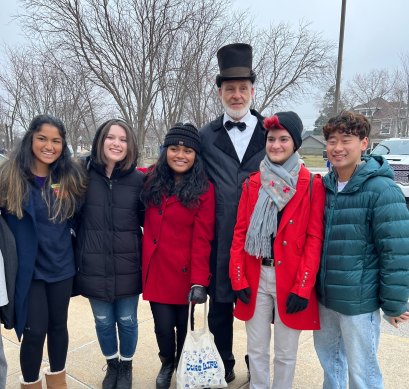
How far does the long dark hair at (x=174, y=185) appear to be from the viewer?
2502mm

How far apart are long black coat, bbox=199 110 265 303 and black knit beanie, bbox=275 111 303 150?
1.42 ft

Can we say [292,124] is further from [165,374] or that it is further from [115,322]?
[165,374]

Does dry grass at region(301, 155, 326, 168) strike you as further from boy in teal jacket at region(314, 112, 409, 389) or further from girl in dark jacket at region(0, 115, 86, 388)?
girl in dark jacket at region(0, 115, 86, 388)

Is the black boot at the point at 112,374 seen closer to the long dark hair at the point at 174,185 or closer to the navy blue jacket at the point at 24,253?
the navy blue jacket at the point at 24,253

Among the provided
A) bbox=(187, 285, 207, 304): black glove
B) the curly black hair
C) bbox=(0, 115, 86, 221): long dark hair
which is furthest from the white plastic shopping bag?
the curly black hair

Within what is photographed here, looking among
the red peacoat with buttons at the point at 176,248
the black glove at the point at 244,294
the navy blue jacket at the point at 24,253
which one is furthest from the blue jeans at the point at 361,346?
the navy blue jacket at the point at 24,253

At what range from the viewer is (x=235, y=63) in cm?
280

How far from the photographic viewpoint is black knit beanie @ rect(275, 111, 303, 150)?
225 cm

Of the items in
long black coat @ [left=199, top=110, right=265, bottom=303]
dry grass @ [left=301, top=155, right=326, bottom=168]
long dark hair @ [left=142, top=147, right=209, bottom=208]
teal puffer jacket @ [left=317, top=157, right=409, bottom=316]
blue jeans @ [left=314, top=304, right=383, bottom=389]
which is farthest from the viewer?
dry grass @ [left=301, top=155, right=326, bottom=168]

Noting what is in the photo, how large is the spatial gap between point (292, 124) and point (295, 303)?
105 centimetres

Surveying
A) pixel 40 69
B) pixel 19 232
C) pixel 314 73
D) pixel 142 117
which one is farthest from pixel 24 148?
pixel 314 73

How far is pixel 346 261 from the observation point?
81.2 inches

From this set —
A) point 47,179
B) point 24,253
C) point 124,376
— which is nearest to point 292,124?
point 47,179

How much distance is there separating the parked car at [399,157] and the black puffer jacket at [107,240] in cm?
651
